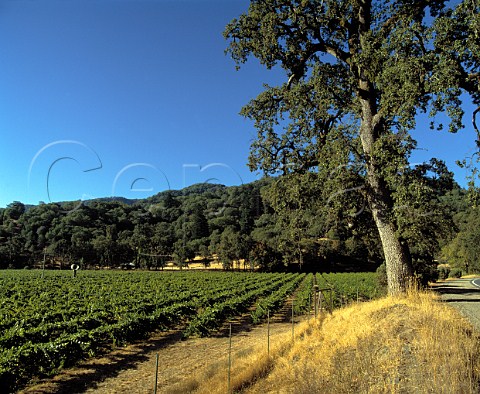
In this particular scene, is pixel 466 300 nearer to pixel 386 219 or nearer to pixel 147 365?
pixel 386 219

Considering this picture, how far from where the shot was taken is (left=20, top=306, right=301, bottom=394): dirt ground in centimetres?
1127

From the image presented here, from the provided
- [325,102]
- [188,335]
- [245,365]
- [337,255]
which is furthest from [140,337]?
[337,255]

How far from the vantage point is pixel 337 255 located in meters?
108

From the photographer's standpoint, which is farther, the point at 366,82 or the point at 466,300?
the point at 466,300

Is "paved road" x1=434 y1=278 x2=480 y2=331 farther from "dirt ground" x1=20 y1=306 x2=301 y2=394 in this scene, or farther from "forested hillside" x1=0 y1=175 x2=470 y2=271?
"dirt ground" x1=20 y1=306 x2=301 y2=394

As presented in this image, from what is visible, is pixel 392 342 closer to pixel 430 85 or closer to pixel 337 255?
pixel 430 85

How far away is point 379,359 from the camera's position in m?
7.77

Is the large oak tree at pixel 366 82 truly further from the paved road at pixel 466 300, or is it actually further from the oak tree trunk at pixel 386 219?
the paved road at pixel 466 300

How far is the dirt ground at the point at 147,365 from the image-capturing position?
11273 mm

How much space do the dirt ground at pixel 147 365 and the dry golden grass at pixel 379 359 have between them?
249 centimetres

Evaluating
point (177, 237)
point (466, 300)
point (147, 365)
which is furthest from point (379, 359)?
point (177, 237)

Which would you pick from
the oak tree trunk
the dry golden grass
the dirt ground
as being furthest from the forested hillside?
the dry golden grass

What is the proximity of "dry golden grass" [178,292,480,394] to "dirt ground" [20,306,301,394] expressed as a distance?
8.16 ft

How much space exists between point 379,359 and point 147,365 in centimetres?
998
